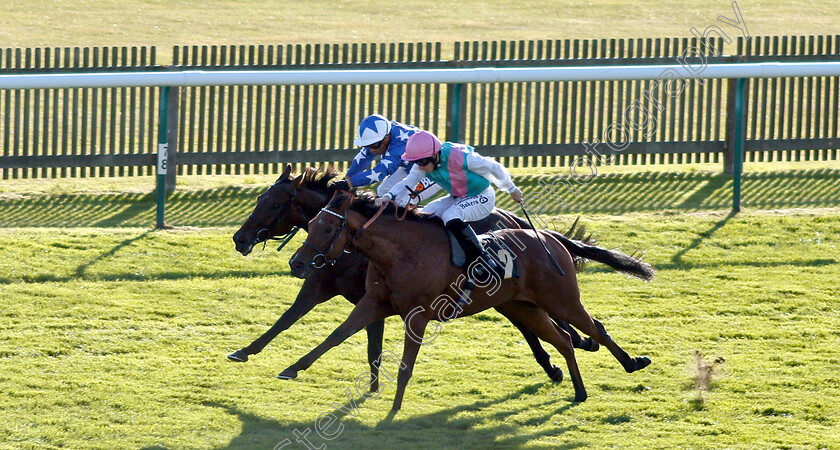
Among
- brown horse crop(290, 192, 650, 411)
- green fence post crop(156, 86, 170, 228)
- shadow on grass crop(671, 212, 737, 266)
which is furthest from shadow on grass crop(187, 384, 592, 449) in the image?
green fence post crop(156, 86, 170, 228)

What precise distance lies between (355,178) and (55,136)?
4.57 meters

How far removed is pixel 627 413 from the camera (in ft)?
21.7

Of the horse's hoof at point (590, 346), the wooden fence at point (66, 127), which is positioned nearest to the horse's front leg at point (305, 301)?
the horse's hoof at point (590, 346)

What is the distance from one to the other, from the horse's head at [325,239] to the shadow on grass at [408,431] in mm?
854

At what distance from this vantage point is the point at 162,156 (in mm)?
9914

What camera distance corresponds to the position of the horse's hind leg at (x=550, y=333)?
22.3 ft

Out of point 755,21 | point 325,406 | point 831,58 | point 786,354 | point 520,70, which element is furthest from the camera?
point 755,21

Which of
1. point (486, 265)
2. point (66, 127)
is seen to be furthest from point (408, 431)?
point (66, 127)

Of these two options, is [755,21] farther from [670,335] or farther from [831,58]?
[670,335]

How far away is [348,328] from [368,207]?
0.66 meters

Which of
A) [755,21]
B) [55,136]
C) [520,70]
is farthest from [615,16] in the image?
[55,136]

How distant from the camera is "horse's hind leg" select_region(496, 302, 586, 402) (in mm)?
6801

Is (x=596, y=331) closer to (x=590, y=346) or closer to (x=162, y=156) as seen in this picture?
(x=590, y=346)

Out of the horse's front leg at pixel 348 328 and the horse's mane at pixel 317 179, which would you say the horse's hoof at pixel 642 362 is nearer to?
the horse's front leg at pixel 348 328
